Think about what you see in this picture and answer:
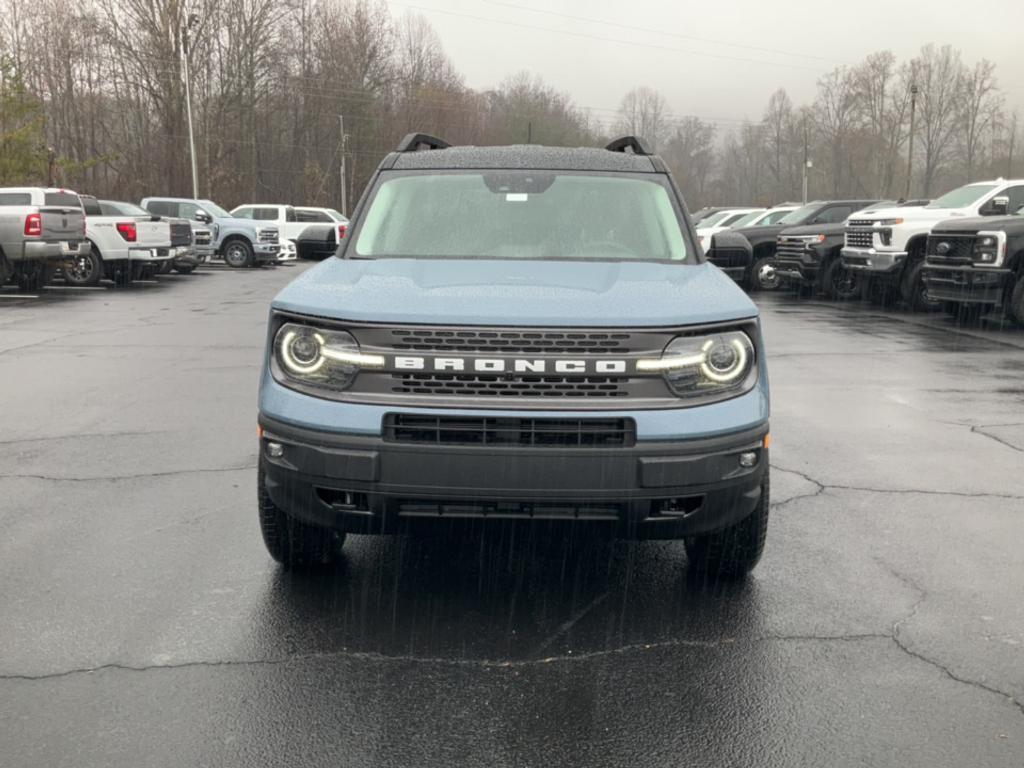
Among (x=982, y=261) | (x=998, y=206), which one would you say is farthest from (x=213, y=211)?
→ (x=998, y=206)

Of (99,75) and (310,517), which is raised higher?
(99,75)

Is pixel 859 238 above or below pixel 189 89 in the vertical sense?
below

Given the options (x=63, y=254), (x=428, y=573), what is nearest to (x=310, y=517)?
(x=428, y=573)

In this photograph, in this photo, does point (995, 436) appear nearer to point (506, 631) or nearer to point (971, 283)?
point (506, 631)

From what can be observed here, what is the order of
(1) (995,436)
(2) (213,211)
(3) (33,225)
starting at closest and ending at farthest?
(1) (995,436) < (3) (33,225) < (2) (213,211)

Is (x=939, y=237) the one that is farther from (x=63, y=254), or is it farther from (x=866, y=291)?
(x=63, y=254)

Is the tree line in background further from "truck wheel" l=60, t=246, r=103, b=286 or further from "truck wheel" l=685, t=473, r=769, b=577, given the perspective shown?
"truck wheel" l=685, t=473, r=769, b=577

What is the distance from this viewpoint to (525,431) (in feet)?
Result: 11.1

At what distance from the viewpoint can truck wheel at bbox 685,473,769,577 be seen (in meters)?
3.94

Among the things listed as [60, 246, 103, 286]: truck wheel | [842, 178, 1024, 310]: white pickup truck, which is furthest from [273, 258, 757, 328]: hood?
[60, 246, 103, 286]: truck wheel

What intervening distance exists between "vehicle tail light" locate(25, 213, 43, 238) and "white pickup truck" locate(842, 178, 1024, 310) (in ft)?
47.9

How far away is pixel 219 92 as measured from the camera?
2073 inches

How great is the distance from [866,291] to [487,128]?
5773 centimetres

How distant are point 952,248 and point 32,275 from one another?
16815mm
